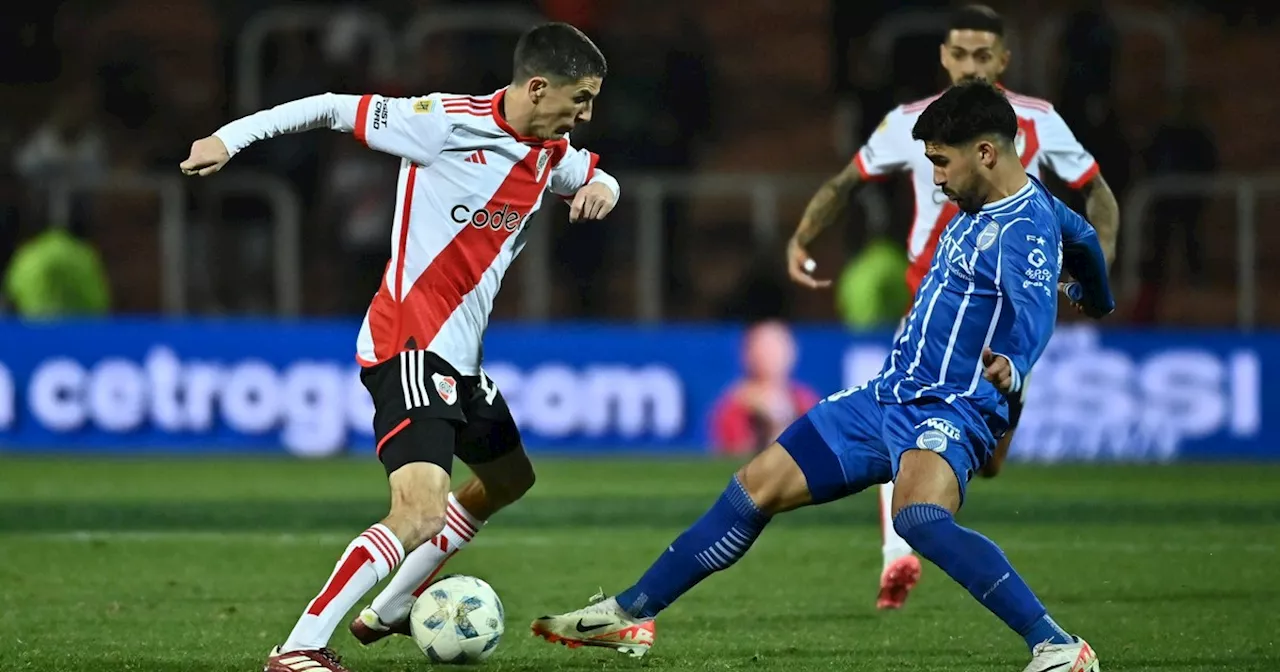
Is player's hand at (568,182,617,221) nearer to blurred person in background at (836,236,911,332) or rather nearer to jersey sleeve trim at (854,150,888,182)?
jersey sleeve trim at (854,150,888,182)

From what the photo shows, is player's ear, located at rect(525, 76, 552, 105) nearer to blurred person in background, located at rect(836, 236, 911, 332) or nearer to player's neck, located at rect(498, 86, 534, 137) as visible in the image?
player's neck, located at rect(498, 86, 534, 137)

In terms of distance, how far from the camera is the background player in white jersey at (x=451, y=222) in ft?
19.9

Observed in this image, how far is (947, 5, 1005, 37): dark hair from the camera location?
791 centimetres

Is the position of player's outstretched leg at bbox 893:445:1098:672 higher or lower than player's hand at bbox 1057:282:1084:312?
lower

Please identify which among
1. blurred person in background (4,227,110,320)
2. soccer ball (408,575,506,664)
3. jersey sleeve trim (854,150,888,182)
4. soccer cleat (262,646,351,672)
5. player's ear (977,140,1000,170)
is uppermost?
player's ear (977,140,1000,170)

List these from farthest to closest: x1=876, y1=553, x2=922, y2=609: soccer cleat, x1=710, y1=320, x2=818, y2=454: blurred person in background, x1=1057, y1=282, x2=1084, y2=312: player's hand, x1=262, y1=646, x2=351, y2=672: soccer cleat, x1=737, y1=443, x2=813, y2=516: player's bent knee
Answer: x1=710, y1=320, x2=818, y2=454: blurred person in background < x1=876, y1=553, x2=922, y2=609: soccer cleat < x1=1057, y1=282, x2=1084, y2=312: player's hand < x1=737, y1=443, x2=813, y2=516: player's bent knee < x1=262, y1=646, x2=351, y2=672: soccer cleat

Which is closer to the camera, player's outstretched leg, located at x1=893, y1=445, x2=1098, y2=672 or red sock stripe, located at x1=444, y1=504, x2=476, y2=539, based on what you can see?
player's outstretched leg, located at x1=893, y1=445, x2=1098, y2=672

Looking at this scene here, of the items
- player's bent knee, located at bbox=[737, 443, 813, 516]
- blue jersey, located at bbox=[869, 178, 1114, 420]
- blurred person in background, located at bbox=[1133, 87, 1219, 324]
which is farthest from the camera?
blurred person in background, located at bbox=[1133, 87, 1219, 324]

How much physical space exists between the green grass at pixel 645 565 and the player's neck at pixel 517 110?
1.67 m

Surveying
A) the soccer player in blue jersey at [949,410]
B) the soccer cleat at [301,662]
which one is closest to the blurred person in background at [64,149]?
the soccer player in blue jersey at [949,410]

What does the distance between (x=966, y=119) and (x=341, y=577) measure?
2.19 m

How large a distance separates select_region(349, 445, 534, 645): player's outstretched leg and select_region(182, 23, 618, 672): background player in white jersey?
37 millimetres

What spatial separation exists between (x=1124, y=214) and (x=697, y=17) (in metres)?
5.32

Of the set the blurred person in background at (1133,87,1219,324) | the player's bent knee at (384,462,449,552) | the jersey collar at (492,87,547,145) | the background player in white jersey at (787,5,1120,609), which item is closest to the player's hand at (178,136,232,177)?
the jersey collar at (492,87,547,145)
